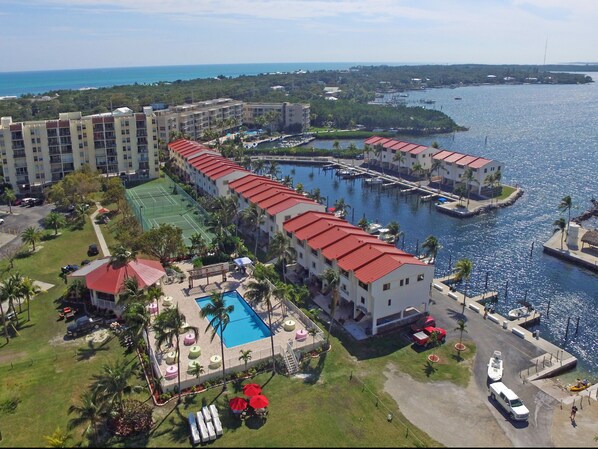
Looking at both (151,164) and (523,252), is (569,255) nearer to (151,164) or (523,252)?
(523,252)

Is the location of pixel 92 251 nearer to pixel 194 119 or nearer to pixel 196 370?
pixel 196 370

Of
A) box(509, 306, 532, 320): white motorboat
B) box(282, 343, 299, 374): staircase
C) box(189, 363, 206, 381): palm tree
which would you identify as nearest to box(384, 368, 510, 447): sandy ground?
box(282, 343, 299, 374): staircase

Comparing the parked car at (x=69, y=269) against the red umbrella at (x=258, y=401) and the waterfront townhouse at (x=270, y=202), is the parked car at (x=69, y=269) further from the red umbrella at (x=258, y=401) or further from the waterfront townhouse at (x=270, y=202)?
the red umbrella at (x=258, y=401)

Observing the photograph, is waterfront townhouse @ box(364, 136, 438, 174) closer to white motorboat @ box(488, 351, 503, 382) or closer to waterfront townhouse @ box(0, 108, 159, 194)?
waterfront townhouse @ box(0, 108, 159, 194)

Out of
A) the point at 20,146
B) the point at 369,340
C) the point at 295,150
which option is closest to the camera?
the point at 369,340

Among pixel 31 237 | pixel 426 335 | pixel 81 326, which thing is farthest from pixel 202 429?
pixel 31 237

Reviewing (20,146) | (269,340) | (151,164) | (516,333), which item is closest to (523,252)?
(516,333)
